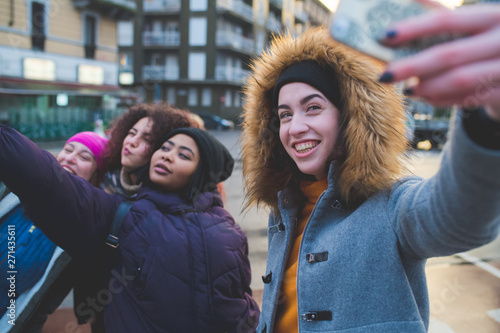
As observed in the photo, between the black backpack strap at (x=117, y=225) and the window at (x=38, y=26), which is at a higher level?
the window at (x=38, y=26)

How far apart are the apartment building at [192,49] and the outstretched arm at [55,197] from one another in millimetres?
31339

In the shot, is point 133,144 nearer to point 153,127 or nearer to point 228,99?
point 153,127

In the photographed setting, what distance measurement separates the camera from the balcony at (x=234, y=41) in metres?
32.1

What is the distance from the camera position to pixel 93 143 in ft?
8.04

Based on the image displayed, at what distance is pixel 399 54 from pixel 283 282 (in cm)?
105

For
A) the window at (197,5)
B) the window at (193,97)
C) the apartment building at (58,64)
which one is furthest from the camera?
the window at (193,97)

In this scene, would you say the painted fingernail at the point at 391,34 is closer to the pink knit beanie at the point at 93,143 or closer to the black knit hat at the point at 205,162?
the black knit hat at the point at 205,162

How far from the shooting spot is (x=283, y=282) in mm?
1405

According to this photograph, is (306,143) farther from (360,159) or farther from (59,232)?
(59,232)

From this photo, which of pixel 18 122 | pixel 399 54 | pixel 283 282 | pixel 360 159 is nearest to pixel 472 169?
pixel 399 54

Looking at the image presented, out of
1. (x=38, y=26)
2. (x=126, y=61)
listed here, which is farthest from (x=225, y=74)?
(x=38, y=26)

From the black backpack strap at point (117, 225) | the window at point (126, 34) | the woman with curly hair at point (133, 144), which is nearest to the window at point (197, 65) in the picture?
the window at point (126, 34)

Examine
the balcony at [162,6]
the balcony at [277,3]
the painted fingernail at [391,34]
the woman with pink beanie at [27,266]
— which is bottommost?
the woman with pink beanie at [27,266]

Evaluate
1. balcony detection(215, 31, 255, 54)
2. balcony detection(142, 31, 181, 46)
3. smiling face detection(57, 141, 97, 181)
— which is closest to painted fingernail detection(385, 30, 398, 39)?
smiling face detection(57, 141, 97, 181)
